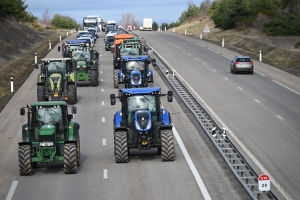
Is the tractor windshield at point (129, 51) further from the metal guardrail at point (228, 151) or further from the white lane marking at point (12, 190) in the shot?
the white lane marking at point (12, 190)

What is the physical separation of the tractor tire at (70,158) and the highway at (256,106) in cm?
593

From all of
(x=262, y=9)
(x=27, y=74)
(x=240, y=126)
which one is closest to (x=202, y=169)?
(x=240, y=126)

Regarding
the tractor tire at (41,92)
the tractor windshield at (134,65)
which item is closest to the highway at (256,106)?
the tractor windshield at (134,65)

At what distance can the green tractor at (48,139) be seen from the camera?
22.1 meters

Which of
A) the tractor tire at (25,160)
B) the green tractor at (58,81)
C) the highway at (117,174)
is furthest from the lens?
the green tractor at (58,81)

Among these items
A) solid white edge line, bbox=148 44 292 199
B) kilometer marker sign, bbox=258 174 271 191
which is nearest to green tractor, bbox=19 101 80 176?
solid white edge line, bbox=148 44 292 199

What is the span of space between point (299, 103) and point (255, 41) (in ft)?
132

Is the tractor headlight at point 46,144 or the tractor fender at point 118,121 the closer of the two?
the tractor headlight at point 46,144

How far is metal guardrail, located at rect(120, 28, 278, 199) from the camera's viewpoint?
65.0 feet

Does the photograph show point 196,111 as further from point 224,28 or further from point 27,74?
point 224,28

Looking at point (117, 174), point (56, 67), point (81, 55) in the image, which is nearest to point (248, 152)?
point (117, 174)

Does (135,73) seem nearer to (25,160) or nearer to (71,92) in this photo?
(71,92)

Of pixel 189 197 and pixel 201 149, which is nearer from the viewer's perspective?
pixel 189 197

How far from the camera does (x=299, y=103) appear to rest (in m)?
39.0
